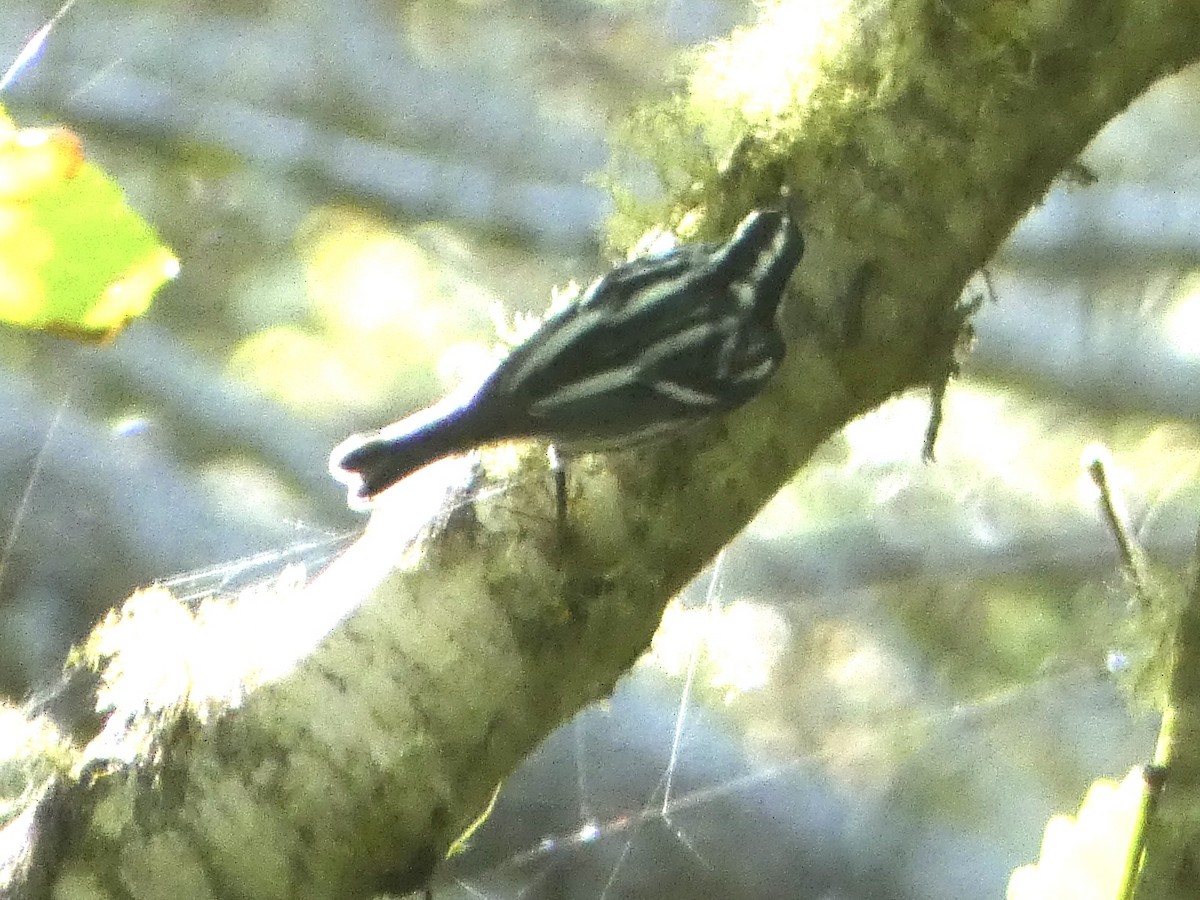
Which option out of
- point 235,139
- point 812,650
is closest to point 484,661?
point 812,650

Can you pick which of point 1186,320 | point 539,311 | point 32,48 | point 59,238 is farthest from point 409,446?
point 1186,320

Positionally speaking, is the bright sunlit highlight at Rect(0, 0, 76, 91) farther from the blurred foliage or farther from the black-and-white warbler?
the black-and-white warbler

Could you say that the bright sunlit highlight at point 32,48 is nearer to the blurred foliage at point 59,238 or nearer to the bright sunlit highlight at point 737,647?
the blurred foliage at point 59,238

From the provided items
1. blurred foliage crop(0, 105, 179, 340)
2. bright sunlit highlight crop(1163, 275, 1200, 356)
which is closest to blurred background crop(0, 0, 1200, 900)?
bright sunlit highlight crop(1163, 275, 1200, 356)

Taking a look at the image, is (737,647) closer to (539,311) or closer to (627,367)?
(539,311)

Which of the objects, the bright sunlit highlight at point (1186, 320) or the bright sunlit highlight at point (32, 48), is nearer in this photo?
the bright sunlit highlight at point (32, 48)

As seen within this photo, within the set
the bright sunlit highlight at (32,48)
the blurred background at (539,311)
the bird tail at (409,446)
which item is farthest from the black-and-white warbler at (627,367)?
the bright sunlit highlight at (32,48)
